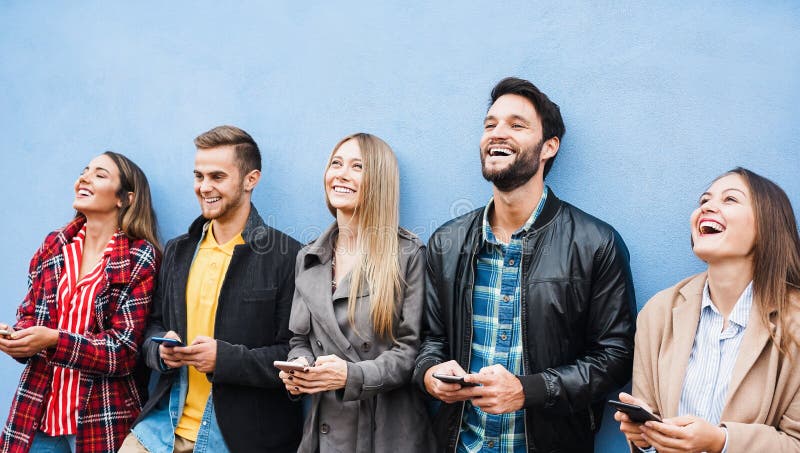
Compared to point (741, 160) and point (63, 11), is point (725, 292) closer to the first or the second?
point (741, 160)

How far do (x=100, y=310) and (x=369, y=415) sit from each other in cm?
166

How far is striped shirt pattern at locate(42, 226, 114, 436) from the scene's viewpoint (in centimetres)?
375

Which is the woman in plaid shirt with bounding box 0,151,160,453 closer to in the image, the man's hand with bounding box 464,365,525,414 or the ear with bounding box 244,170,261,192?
the ear with bounding box 244,170,261,192

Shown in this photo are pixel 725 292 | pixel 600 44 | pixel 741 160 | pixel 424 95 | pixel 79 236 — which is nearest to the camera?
pixel 725 292

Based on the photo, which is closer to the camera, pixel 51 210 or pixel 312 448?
pixel 312 448

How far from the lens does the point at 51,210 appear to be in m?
4.69

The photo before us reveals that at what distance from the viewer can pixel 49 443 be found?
3803 mm

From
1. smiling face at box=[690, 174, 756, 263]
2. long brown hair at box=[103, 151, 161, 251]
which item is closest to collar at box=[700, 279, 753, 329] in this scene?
smiling face at box=[690, 174, 756, 263]

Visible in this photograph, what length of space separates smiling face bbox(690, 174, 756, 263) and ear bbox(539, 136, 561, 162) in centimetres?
73

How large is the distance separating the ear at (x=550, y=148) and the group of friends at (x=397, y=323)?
0.01 metres

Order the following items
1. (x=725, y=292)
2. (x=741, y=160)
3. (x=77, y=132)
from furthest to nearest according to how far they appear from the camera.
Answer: (x=77, y=132) → (x=741, y=160) → (x=725, y=292)

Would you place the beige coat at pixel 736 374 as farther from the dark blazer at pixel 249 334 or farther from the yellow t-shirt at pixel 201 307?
the yellow t-shirt at pixel 201 307

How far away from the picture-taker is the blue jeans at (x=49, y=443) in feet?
12.4

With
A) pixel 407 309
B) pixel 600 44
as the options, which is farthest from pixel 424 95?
pixel 407 309
